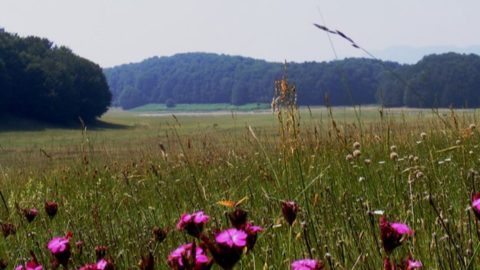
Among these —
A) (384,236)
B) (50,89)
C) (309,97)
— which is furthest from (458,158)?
(309,97)

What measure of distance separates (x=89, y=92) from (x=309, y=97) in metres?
97.0

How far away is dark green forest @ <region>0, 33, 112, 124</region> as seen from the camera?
70500mm

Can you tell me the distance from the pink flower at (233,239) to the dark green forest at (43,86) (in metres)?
71.2

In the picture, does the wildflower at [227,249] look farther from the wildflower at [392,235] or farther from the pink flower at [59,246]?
the pink flower at [59,246]

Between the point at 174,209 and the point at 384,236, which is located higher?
the point at 384,236

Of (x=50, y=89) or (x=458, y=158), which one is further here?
(x=50, y=89)

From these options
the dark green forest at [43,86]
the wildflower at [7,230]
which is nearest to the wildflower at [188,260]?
the wildflower at [7,230]

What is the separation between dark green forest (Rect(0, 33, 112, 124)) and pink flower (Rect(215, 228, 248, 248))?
234 feet

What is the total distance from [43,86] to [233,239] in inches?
2916

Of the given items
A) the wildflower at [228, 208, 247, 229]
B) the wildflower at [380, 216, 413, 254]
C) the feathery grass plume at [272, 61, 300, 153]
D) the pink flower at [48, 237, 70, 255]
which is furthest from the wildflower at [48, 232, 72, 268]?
the feathery grass plume at [272, 61, 300, 153]

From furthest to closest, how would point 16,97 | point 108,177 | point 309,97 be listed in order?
point 309,97
point 16,97
point 108,177

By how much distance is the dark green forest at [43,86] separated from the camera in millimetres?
70500

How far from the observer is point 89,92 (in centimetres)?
7694

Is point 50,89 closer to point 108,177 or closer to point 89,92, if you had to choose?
point 89,92
